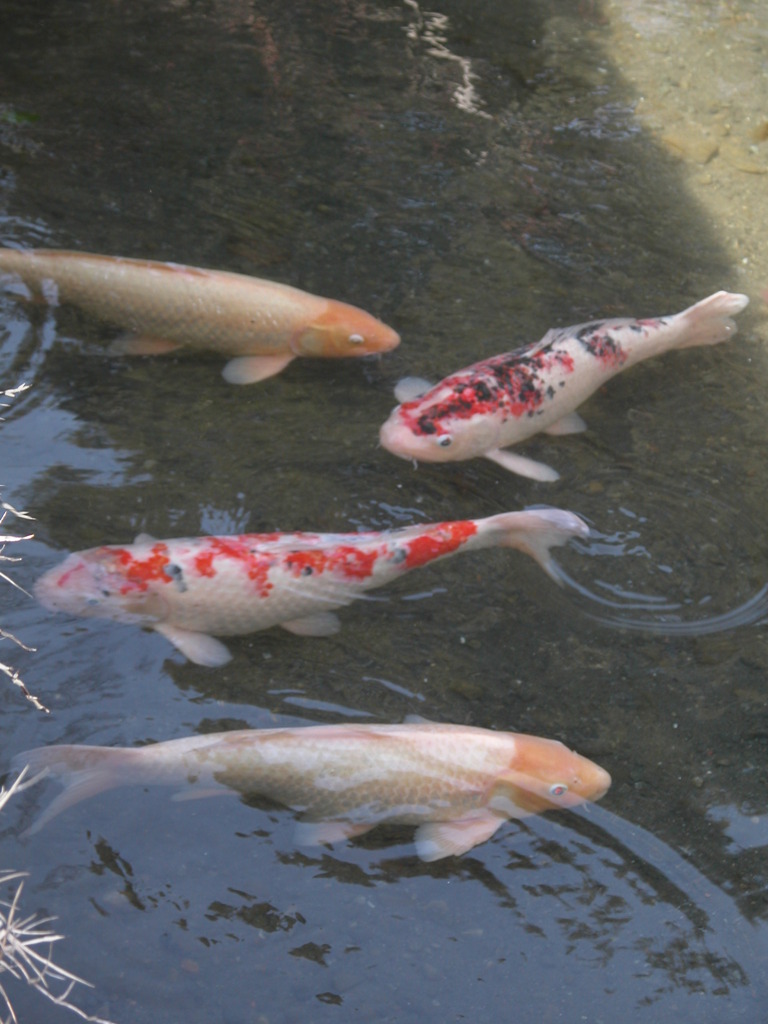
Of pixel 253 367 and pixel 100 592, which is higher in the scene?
pixel 253 367

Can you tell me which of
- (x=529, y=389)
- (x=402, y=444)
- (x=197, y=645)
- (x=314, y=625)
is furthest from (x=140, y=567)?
(x=529, y=389)

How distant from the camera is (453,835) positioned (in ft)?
10.2

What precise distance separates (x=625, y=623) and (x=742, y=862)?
0.93 metres

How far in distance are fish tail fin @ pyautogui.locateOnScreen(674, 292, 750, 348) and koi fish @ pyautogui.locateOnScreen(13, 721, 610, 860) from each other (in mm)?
2408

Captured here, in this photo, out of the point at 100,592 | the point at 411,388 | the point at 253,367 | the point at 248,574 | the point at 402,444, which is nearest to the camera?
the point at 100,592

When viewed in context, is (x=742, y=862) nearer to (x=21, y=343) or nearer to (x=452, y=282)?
(x=452, y=282)

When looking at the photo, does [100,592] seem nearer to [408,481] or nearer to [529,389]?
[408,481]

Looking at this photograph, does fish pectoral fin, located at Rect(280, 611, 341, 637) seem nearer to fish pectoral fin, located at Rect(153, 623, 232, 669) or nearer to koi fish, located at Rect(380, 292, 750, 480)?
fish pectoral fin, located at Rect(153, 623, 232, 669)

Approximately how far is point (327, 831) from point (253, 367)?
224 cm

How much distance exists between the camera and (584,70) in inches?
268

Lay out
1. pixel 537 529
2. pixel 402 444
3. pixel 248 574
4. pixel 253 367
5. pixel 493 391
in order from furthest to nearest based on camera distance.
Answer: pixel 253 367 → pixel 493 391 → pixel 402 444 → pixel 537 529 → pixel 248 574

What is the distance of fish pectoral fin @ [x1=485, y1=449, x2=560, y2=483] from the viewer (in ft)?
13.8

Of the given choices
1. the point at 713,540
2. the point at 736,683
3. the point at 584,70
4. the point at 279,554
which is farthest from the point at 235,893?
the point at 584,70

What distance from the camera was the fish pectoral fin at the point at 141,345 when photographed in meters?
4.59
